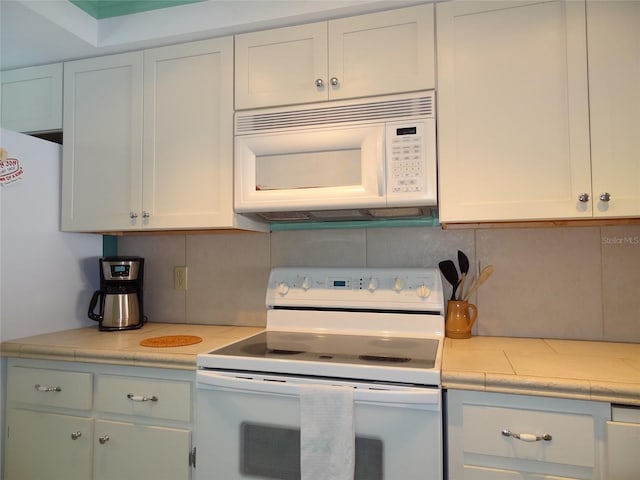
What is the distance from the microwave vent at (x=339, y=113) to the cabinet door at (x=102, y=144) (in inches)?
21.2

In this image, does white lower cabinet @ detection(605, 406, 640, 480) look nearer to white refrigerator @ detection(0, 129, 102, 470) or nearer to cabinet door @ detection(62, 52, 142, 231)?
cabinet door @ detection(62, 52, 142, 231)

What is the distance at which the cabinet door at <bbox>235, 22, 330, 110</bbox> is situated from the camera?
5.16 feet

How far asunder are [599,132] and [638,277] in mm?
624

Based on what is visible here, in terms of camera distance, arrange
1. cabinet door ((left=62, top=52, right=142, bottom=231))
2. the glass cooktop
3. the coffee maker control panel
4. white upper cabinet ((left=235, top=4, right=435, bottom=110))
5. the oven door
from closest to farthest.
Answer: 1. the oven door
2. the glass cooktop
3. white upper cabinet ((left=235, top=4, right=435, bottom=110))
4. cabinet door ((left=62, top=52, right=142, bottom=231))
5. the coffee maker control panel

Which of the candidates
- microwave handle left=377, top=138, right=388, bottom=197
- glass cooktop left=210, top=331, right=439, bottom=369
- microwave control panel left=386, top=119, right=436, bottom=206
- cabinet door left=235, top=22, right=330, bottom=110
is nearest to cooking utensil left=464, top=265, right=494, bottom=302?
glass cooktop left=210, top=331, right=439, bottom=369

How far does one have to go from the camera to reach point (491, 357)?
132cm

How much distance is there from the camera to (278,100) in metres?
1.61

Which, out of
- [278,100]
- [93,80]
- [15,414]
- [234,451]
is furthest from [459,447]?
[93,80]

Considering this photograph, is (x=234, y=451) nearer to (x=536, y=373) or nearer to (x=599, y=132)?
(x=536, y=373)

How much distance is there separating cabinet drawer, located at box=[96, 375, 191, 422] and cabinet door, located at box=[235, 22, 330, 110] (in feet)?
3.59

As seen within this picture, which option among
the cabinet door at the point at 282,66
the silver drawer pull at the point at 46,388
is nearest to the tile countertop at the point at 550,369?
the cabinet door at the point at 282,66

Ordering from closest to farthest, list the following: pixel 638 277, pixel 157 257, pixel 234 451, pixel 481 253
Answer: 1. pixel 234 451
2. pixel 638 277
3. pixel 481 253
4. pixel 157 257

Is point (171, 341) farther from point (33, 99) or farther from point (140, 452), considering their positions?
point (33, 99)

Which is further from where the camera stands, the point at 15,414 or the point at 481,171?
the point at 15,414
